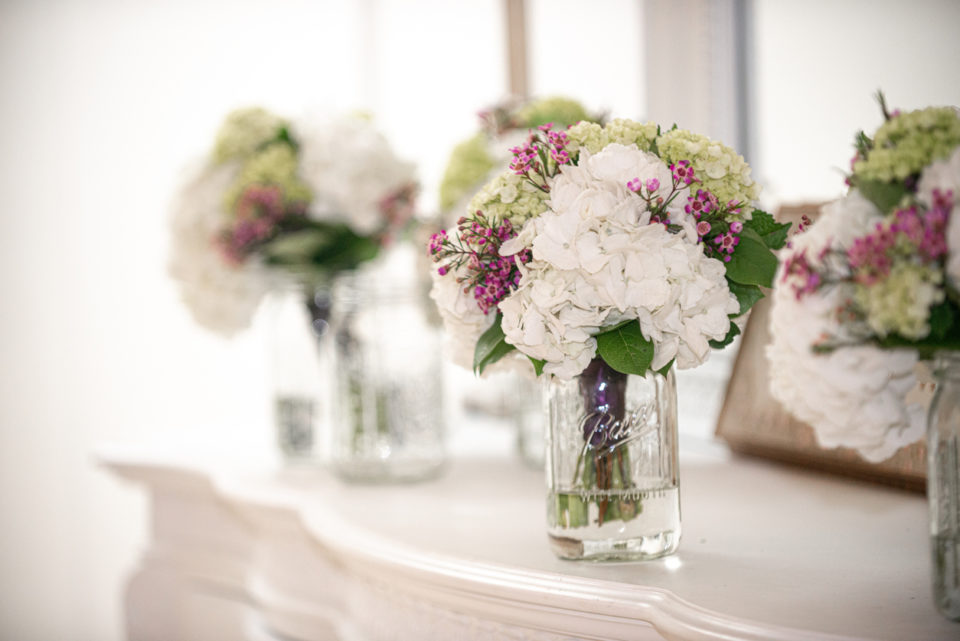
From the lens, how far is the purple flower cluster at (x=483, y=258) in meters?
0.87

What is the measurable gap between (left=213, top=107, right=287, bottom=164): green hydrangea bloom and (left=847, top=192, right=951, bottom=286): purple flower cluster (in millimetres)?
1104

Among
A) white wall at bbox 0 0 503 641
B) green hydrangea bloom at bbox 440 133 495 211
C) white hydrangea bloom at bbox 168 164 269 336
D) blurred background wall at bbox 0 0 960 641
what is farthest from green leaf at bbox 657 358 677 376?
white wall at bbox 0 0 503 641

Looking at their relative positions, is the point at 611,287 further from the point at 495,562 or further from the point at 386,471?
the point at 386,471

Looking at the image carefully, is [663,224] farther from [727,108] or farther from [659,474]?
[727,108]

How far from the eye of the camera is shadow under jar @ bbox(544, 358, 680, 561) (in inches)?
Result: 36.8

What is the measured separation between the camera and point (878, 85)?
138cm

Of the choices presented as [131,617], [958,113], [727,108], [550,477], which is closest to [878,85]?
[727,108]

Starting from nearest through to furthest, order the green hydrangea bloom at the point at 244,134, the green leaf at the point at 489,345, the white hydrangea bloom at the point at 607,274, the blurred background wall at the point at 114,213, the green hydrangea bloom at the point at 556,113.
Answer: the white hydrangea bloom at the point at 607,274 → the green leaf at the point at 489,345 → the green hydrangea bloom at the point at 556,113 → the green hydrangea bloom at the point at 244,134 → the blurred background wall at the point at 114,213

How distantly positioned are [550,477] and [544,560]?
3.5 inches

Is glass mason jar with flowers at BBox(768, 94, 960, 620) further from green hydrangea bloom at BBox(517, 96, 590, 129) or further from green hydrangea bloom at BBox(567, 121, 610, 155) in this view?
green hydrangea bloom at BBox(517, 96, 590, 129)

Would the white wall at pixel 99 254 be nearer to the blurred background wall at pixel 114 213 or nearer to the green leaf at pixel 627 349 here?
the blurred background wall at pixel 114 213

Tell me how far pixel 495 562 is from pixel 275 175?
0.80 meters

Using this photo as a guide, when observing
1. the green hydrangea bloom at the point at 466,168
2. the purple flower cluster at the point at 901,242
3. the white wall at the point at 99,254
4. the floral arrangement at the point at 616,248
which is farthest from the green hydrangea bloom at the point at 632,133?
the white wall at the point at 99,254

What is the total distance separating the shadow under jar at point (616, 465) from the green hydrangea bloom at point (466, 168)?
1.98 feet
